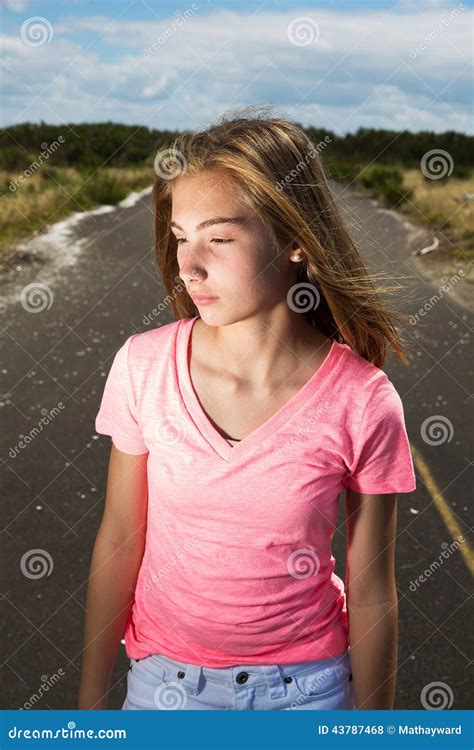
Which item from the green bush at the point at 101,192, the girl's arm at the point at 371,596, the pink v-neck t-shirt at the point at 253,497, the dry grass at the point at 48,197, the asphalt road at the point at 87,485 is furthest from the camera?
the green bush at the point at 101,192

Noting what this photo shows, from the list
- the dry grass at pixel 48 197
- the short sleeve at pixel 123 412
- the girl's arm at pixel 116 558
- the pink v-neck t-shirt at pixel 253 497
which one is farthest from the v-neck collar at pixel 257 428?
the dry grass at pixel 48 197

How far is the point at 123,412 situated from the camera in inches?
96.1

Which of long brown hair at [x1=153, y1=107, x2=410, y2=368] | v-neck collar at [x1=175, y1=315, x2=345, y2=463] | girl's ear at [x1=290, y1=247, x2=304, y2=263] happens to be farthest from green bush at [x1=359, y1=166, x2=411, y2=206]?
v-neck collar at [x1=175, y1=315, x2=345, y2=463]

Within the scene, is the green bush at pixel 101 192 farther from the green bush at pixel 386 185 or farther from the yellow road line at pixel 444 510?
the yellow road line at pixel 444 510

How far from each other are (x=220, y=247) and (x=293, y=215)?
20 centimetres

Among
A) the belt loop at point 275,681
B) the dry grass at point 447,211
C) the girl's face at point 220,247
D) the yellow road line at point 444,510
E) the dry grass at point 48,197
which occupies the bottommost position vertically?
the belt loop at point 275,681

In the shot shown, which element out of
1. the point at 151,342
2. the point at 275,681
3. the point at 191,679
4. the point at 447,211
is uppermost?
the point at 447,211

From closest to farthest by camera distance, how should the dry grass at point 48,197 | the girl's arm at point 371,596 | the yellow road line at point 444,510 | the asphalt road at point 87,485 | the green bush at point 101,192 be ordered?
the girl's arm at point 371,596, the asphalt road at point 87,485, the yellow road line at point 444,510, the dry grass at point 48,197, the green bush at point 101,192

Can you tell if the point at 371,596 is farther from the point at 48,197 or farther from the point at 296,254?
the point at 48,197

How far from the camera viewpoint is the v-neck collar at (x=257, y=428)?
7.63ft

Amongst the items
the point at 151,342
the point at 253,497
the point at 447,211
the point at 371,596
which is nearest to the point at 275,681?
the point at 371,596

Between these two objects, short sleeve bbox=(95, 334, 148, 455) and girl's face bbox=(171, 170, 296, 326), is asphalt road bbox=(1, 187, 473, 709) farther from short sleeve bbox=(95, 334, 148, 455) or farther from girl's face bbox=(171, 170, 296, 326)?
short sleeve bbox=(95, 334, 148, 455)
